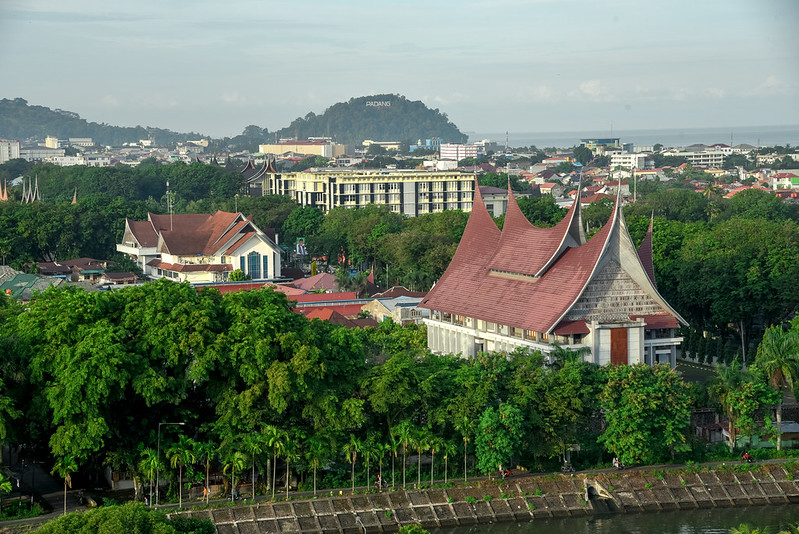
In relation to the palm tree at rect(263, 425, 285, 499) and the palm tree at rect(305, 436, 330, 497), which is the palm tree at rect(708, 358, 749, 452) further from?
the palm tree at rect(263, 425, 285, 499)

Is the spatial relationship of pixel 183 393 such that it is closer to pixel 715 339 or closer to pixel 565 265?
pixel 565 265

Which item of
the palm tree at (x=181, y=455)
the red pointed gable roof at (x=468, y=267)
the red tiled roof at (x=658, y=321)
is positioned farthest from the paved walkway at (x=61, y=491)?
the red pointed gable roof at (x=468, y=267)

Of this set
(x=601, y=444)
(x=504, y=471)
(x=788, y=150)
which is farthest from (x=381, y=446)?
(x=788, y=150)

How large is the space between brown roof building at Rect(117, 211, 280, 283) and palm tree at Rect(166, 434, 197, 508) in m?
39.3

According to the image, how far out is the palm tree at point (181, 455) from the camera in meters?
34.3

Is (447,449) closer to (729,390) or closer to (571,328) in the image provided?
(571,328)

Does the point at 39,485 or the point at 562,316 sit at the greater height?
the point at 562,316

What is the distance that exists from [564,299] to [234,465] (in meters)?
13.9

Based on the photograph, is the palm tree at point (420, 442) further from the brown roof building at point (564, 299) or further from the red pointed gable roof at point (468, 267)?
the red pointed gable roof at point (468, 267)

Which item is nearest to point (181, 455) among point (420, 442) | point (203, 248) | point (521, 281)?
point (420, 442)

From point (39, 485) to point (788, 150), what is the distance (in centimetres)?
17571

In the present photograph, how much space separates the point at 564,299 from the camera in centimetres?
4331

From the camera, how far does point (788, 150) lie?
644 ft

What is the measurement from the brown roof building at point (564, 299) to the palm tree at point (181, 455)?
43.3 ft
